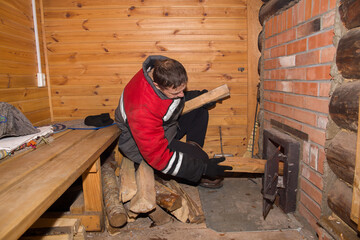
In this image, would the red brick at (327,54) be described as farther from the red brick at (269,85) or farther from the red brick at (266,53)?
the red brick at (266,53)

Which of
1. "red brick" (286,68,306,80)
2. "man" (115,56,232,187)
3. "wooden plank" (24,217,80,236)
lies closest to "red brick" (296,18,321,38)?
"red brick" (286,68,306,80)

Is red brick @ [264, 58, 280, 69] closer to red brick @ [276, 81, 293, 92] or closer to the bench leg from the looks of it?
red brick @ [276, 81, 293, 92]

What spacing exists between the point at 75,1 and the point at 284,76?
2.38m

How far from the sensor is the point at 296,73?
2105 millimetres

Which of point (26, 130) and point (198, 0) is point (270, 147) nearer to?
point (198, 0)

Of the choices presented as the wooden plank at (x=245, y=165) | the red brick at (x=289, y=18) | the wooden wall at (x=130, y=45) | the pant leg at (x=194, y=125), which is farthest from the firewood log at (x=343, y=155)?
the wooden wall at (x=130, y=45)

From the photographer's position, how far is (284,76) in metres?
2.33

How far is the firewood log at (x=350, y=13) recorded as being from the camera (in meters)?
1.39

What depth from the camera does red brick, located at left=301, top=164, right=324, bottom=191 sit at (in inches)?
70.5

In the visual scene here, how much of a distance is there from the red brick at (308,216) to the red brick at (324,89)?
887mm

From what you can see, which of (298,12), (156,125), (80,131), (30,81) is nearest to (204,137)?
(156,125)

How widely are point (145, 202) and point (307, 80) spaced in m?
1.48

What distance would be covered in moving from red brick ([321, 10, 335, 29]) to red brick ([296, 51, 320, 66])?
179mm

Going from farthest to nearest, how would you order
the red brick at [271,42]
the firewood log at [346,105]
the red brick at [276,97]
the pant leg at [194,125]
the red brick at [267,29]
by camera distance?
the pant leg at [194,125] → the red brick at [267,29] → the red brick at [271,42] → the red brick at [276,97] → the firewood log at [346,105]
